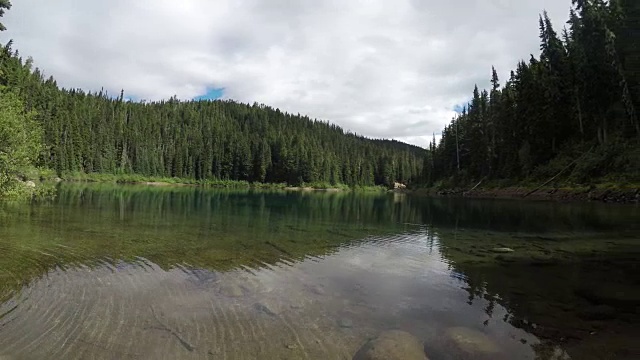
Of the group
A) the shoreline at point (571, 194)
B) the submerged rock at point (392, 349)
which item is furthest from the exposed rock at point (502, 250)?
the shoreline at point (571, 194)

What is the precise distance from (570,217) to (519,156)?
148ft

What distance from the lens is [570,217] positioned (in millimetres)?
38781

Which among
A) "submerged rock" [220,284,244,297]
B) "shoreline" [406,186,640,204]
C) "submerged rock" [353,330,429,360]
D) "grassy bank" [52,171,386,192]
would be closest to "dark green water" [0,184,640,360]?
"submerged rock" [220,284,244,297]

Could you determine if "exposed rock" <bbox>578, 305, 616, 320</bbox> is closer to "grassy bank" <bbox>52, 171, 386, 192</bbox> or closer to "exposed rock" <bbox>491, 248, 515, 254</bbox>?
"exposed rock" <bbox>491, 248, 515, 254</bbox>

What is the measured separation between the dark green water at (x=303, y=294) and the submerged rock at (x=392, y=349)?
15.7 inches

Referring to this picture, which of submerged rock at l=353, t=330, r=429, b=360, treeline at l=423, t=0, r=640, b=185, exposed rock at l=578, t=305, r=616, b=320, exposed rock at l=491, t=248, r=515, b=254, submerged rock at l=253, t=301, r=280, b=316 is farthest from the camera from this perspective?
treeline at l=423, t=0, r=640, b=185

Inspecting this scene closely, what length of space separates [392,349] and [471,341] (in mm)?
2286

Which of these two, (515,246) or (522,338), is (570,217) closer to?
(515,246)

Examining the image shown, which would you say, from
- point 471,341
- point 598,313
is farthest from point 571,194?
point 471,341

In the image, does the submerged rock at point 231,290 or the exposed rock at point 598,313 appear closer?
the exposed rock at point 598,313

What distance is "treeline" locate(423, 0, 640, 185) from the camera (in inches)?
2231

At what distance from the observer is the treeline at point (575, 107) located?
5666 cm

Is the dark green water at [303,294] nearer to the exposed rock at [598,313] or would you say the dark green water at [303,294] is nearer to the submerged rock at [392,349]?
the exposed rock at [598,313]

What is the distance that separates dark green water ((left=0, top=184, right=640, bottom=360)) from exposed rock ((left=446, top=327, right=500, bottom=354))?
0.19 ft
